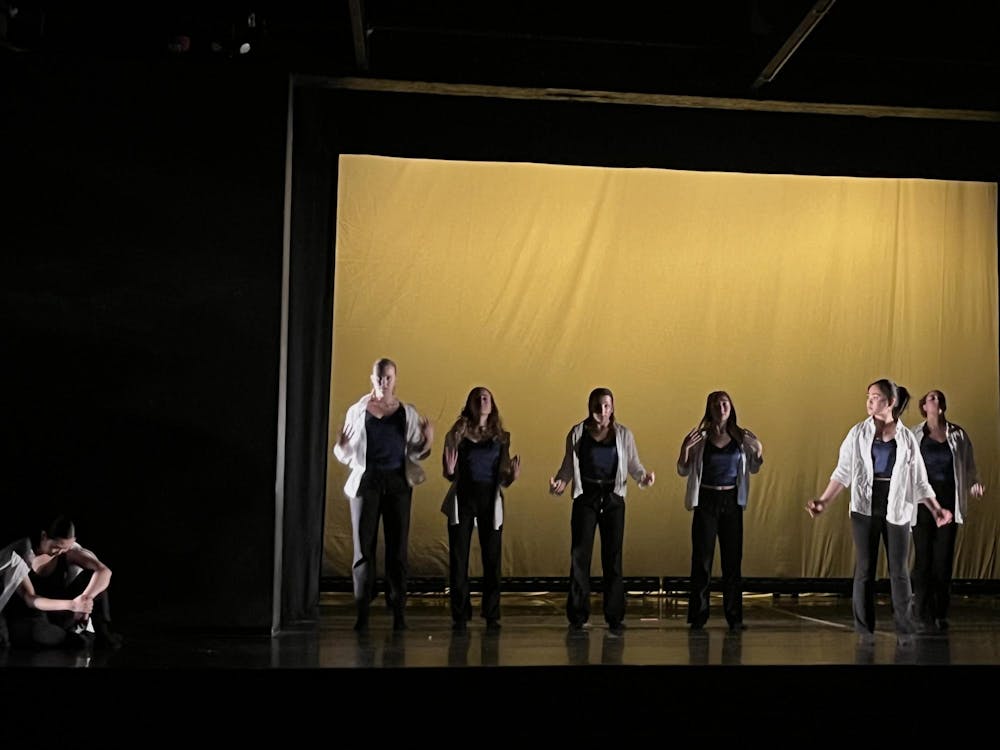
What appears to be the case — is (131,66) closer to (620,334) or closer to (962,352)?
(620,334)

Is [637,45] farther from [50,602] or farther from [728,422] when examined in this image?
[50,602]

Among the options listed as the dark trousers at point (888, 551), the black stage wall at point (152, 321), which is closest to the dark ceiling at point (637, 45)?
the black stage wall at point (152, 321)

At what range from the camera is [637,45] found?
7102 millimetres

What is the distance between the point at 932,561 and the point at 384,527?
3136 millimetres

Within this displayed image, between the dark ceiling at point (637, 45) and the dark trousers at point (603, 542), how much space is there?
2300 mm

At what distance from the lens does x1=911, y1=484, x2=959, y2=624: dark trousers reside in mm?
A: 7047

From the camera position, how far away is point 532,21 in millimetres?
7211

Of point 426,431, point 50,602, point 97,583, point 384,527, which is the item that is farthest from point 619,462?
point 50,602

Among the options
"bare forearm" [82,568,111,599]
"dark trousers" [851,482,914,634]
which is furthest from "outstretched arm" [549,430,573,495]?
"bare forearm" [82,568,111,599]

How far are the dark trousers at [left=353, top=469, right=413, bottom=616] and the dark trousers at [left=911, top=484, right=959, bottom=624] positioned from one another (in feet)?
9.36

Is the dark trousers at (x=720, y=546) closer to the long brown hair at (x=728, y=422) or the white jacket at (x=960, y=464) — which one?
the long brown hair at (x=728, y=422)

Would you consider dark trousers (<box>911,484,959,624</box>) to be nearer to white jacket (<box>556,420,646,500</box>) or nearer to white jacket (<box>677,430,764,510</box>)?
white jacket (<box>677,430,764,510</box>)

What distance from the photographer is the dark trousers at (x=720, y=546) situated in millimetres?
7016

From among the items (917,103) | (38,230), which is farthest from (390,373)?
(917,103)
